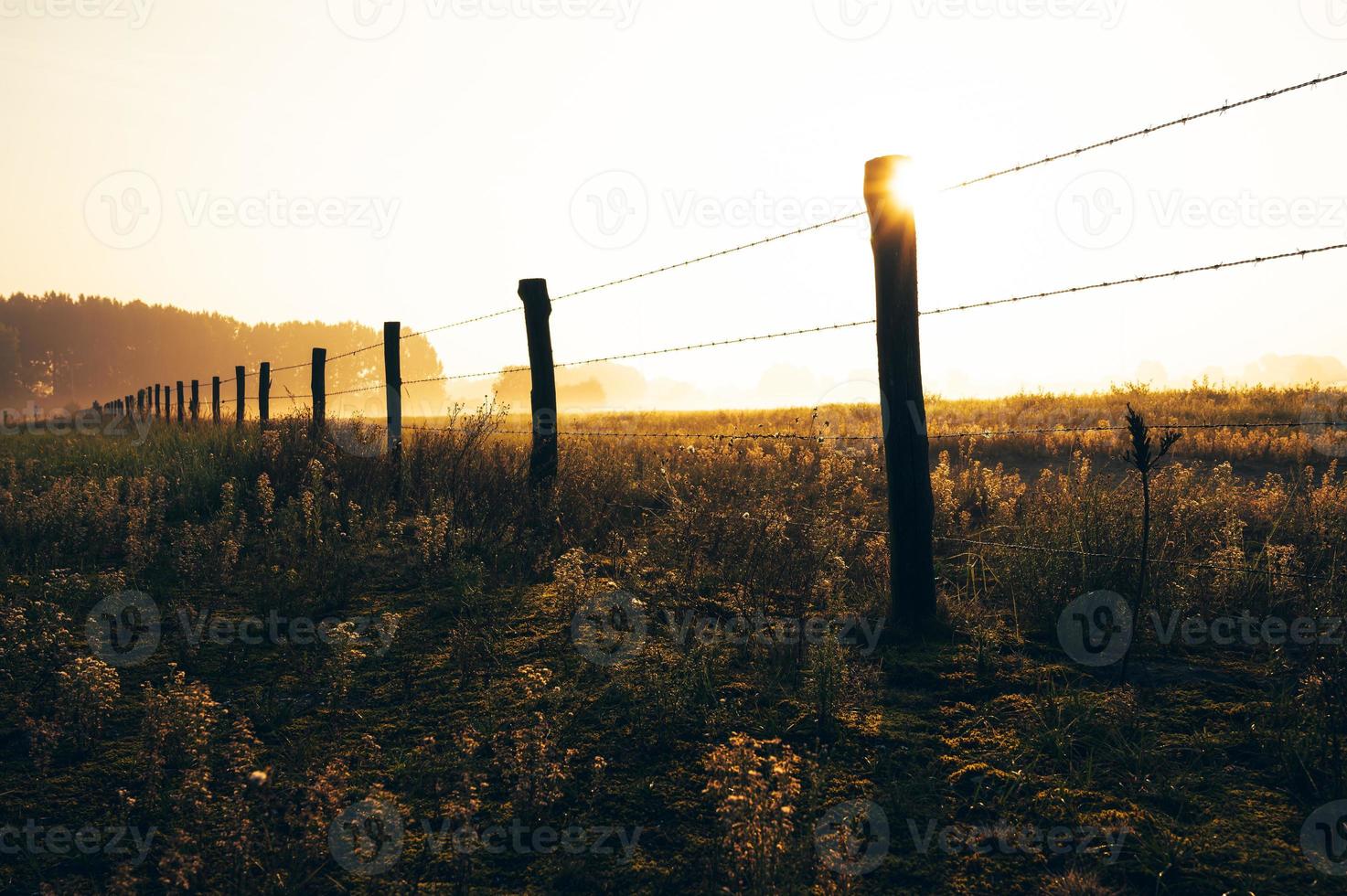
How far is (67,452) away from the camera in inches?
474

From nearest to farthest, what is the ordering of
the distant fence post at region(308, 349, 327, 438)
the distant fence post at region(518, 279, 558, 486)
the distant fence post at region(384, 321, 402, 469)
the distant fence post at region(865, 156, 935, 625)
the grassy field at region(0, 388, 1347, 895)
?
1. the grassy field at region(0, 388, 1347, 895)
2. the distant fence post at region(865, 156, 935, 625)
3. the distant fence post at region(518, 279, 558, 486)
4. the distant fence post at region(384, 321, 402, 469)
5. the distant fence post at region(308, 349, 327, 438)

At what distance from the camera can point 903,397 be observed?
4.38 m

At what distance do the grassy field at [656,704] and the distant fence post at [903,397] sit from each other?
10.2 inches

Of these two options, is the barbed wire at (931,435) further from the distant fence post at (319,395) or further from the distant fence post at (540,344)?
the distant fence post at (319,395)

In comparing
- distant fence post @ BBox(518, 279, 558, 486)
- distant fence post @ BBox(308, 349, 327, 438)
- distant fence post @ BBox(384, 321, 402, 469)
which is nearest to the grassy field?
distant fence post @ BBox(518, 279, 558, 486)

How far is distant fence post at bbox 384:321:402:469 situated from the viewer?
27.8ft

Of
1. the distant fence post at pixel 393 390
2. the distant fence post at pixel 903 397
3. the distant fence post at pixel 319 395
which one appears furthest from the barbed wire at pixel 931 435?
the distant fence post at pixel 319 395

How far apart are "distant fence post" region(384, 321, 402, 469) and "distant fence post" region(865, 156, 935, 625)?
542 centimetres

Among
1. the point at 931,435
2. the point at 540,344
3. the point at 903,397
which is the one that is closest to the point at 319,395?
the point at 540,344

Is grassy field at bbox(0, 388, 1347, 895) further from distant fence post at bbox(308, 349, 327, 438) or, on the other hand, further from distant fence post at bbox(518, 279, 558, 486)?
distant fence post at bbox(308, 349, 327, 438)

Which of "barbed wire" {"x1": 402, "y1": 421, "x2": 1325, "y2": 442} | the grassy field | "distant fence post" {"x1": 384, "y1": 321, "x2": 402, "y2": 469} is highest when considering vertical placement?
"distant fence post" {"x1": 384, "y1": 321, "x2": 402, "y2": 469}

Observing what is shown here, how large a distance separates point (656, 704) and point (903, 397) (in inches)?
83.9

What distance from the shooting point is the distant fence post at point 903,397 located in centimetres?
435

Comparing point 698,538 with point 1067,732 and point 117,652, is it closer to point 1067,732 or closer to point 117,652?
point 1067,732
